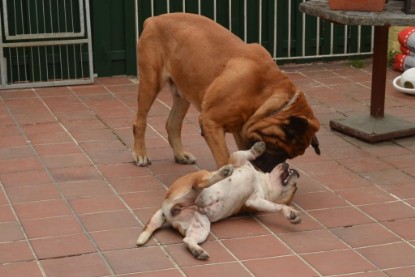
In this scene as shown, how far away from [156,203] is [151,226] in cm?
60

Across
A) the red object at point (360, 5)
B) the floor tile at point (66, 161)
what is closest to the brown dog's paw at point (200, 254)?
the floor tile at point (66, 161)

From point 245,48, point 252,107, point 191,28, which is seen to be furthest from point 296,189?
point 191,28

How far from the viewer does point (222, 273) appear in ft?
16.4

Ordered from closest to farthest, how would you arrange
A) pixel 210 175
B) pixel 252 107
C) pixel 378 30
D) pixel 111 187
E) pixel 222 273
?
pixel 222 273
pixel 210 175
pixel 252 107
pixel 111 187
pixel 378 30

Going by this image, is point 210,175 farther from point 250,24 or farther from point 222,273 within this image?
point 250,24

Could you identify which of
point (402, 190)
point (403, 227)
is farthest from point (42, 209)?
point (402, 190)

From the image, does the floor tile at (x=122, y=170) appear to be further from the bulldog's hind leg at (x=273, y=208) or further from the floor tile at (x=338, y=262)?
the floor tile at (x=338, y=262)

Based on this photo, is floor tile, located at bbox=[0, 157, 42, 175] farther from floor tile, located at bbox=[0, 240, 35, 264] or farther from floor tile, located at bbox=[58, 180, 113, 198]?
floor tile, located at bbox=[0, 240, 35, 264]

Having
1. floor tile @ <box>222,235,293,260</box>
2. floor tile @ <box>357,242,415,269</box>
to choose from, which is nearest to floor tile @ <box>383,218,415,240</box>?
floor tile @ <box>357,242,415,269</box>

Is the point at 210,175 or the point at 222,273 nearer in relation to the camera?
the point at 222,273

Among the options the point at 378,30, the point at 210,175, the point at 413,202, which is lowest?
the point at 413,202

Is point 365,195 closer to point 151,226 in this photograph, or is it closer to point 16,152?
point 151,226

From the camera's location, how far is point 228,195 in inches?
222

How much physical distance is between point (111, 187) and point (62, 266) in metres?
1.43
